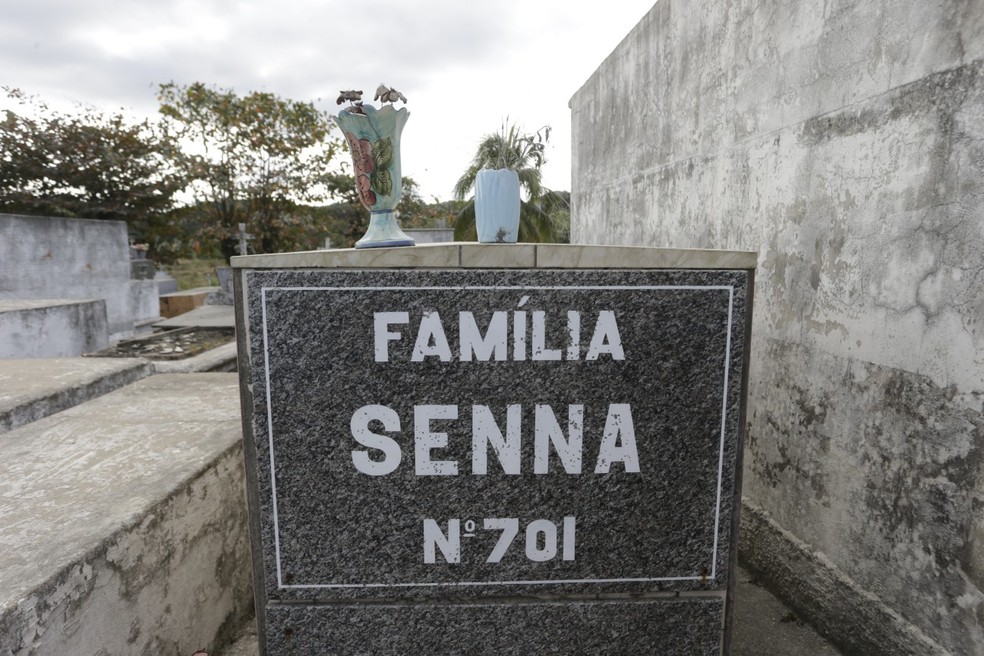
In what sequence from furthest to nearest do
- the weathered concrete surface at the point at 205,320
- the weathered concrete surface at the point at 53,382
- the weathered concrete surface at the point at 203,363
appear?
the weathered concrete surface at the point at 205,320 → the weathered concrete surface at the point at 203,363 → the weathered concrete surface at the point at 53,382

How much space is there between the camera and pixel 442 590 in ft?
5.07

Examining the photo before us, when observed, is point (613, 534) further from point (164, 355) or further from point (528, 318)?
point (164, 355)

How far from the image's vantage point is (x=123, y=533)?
1.45m

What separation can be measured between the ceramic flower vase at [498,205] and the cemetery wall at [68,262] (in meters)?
8.34

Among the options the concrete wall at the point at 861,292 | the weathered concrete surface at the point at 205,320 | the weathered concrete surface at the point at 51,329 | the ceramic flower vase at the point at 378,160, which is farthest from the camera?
the weathered concrete surface at the point at 205,320

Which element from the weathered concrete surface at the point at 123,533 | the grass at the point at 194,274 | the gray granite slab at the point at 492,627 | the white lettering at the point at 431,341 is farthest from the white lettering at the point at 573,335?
the grass at the point at 194,274

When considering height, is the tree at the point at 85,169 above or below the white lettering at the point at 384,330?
above

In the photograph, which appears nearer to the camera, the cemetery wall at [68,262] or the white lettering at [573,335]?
the white lettering at [573,335]

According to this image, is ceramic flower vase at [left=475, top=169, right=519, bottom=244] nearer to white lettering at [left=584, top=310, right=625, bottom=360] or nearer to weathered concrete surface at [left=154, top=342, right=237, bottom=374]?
white lettering at [left=584, top=310, right=625, bottom=360]

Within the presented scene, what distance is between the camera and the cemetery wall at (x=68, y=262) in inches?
292

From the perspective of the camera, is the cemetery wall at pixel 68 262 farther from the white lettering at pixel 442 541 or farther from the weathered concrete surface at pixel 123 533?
the white lettering at pixel 442 541

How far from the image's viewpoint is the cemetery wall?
7.43 meters

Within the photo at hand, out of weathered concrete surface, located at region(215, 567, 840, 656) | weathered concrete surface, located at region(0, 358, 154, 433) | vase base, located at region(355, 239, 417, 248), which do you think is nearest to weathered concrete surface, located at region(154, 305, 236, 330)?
weathered concrete surface, located at region(0, 358, 154, 433)

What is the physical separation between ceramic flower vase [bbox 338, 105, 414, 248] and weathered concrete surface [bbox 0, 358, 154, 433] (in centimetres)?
190
